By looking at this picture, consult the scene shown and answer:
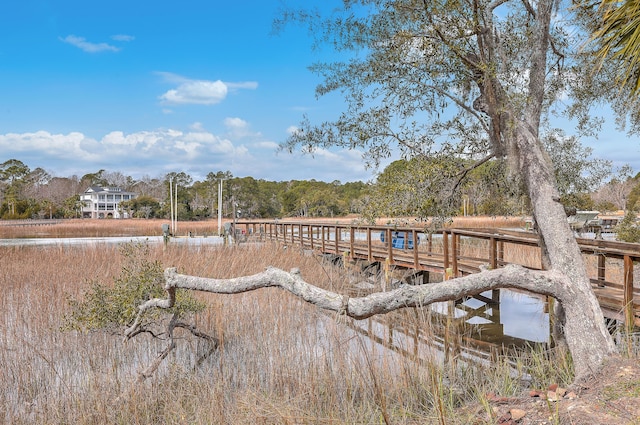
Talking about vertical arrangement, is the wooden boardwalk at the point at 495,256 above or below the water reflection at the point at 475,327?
above

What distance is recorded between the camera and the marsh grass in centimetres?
395

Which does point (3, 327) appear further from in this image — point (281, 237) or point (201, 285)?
point (281, 237)

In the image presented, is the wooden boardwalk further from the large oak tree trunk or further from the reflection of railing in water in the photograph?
the reflection of railing in water

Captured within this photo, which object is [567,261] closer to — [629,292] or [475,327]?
[629,292]

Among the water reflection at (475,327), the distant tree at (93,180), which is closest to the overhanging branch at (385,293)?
the water reflection at (475,327)

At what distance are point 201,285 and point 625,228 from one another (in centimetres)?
1334

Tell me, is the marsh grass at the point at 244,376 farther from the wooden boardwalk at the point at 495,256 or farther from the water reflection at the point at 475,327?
the wooden boardwalk at the point at 495,256

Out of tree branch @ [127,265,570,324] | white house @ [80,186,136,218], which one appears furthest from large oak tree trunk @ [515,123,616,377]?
white house @ [80,186,136,218]

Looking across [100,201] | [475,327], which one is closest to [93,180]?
[100,201]

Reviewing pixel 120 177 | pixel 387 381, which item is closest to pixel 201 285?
pixel 387 381

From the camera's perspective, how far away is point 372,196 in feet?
20.4

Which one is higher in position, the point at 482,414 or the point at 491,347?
the point at 482,414

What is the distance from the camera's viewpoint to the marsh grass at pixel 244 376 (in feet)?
12.9

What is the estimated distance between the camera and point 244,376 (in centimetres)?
534
